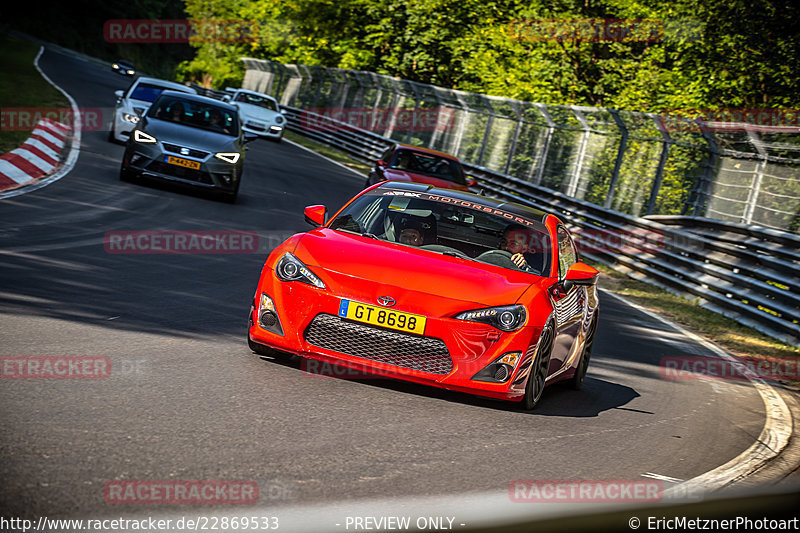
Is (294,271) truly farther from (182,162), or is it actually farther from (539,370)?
(182,162)

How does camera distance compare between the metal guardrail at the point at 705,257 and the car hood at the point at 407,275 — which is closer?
the car hood at the point at 407,275

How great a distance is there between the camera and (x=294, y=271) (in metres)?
6.53

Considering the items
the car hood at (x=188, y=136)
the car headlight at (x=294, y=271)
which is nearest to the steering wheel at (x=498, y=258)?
the car headlight at (x=294, y=271)

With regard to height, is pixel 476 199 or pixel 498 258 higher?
pixel 476 199

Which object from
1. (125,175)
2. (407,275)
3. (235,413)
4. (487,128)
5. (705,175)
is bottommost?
(125,175)

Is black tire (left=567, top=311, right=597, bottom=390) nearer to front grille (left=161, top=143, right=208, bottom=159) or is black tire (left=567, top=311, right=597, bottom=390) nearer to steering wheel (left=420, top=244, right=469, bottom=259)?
steering wheel (left=420, top=244, right=469, bottom=259)

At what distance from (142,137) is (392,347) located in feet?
36.6

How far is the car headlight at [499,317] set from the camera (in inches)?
248

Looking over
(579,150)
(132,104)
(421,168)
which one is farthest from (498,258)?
(579,150)

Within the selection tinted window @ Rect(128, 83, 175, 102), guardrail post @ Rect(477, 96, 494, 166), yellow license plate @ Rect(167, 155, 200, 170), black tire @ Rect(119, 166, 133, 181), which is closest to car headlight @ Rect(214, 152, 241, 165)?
yellow license plate @ Rect(167, 155, 200, 170)

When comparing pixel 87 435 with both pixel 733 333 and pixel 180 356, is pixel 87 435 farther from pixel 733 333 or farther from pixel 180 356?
pixel 733 333

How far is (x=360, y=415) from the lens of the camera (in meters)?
5.78

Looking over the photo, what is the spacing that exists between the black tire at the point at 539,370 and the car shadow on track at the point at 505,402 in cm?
9

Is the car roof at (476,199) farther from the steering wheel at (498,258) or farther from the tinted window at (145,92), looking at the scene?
the tinted window at (145,92)
